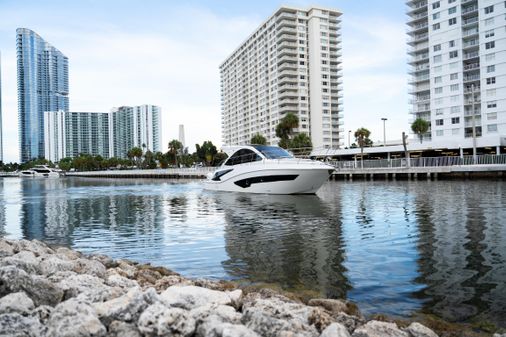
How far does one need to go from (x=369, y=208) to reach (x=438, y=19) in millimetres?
91570

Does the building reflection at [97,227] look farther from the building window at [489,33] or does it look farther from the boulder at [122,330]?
the building window at [489,33]

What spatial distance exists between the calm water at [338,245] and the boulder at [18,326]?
4987mm

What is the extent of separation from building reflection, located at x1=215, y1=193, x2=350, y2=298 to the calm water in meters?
0.03

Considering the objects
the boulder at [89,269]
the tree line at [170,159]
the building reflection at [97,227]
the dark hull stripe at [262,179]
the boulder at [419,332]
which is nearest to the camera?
the boulder at [419,332]

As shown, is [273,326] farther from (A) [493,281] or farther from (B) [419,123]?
(B) [419,123]

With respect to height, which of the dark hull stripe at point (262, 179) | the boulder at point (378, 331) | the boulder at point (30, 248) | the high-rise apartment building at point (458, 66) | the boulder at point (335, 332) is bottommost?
the boulder at point (378, 331)

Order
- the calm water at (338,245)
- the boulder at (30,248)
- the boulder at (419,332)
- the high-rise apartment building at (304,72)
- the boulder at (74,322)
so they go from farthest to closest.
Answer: the high-rise apartment building at (304,72), the boulder at (30,248), the calm water at (338,245), the boulder at (419,332), the boulder at (74,322)

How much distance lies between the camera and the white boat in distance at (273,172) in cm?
2911

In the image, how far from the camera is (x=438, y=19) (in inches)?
3824

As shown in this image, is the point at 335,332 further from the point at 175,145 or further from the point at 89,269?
the point at 175,145

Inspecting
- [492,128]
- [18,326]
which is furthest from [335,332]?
[492,128]

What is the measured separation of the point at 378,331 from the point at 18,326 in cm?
429

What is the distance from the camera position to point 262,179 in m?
31.1

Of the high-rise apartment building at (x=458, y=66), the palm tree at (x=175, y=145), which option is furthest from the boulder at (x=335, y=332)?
the palm tree at (x=175, y=145)
